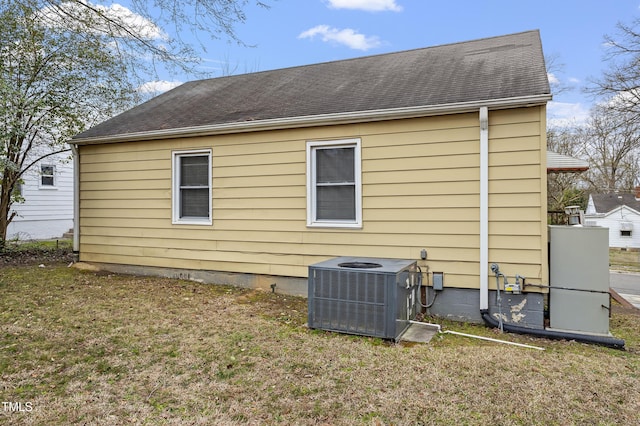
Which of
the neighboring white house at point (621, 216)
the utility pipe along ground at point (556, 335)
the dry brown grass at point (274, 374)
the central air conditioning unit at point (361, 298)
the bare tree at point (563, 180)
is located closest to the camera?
the dry brown grass at point (274, 374)

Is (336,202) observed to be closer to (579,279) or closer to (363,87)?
(363,87)

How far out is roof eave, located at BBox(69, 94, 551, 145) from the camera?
15.1 feet

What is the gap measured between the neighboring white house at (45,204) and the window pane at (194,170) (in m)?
9.19

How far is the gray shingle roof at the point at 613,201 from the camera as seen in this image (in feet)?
88.3

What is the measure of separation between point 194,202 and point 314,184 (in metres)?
2.38

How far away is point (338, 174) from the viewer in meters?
5.76

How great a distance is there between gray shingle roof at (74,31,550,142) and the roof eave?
7cm

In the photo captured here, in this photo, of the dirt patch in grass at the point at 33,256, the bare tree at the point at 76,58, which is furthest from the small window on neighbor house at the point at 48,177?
the dirt patch in grass at the point at 33,256

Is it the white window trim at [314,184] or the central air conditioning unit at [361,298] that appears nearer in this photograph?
the central air conditioning unit at [361,298]

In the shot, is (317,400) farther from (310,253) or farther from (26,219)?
(26,219)

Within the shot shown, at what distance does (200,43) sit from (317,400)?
682cm

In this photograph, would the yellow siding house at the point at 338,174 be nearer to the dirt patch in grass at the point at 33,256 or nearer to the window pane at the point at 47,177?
the dirt patch in grass at the point at 33,256

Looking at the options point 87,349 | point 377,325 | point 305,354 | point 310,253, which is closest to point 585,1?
point 310,253

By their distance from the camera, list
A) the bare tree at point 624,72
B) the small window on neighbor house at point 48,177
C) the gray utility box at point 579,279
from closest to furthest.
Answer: the gray utility box at point 579,279 < the small window on neighbor house at point 48,177 < the bare tree at point 624,72
